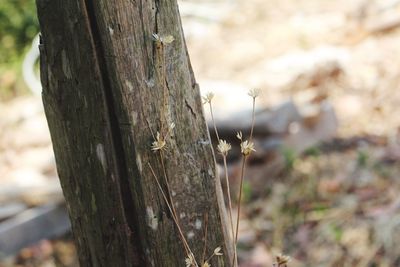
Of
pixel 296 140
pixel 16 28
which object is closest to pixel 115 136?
pixel 296 140

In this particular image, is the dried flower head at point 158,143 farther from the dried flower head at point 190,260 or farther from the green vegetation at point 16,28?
the green vegetation at point 16,28

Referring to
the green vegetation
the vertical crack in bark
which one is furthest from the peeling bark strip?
the green vegetation

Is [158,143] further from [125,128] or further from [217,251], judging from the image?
[217,251]

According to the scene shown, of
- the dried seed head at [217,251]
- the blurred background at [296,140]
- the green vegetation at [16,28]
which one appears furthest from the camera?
the green vegetation at [16,28]

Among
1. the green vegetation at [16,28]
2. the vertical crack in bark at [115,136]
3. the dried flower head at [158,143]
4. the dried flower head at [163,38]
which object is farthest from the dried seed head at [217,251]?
the green vegetation at [16,28]

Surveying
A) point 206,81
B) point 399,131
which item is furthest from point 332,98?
point 206,81

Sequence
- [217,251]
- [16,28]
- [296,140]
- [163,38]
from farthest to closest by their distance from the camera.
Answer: [16,28], [296,140], [217,251], [163,38]

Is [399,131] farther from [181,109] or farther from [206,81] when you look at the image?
[181,109]
